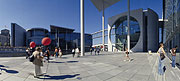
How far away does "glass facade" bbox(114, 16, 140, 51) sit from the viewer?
33938mm

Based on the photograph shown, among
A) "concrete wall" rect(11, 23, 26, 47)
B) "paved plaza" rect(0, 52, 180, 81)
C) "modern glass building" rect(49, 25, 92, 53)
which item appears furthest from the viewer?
"modern glass building" rect(49, 25, 92, 53)

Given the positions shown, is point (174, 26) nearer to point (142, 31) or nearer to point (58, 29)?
point (142, 31)

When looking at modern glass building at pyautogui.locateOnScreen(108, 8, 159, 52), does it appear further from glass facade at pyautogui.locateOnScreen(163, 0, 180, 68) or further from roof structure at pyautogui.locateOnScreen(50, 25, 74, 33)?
Answer: roof structure at pyautogui.locateOnScreen(50, 25, 74, 33)

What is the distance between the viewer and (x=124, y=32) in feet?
118

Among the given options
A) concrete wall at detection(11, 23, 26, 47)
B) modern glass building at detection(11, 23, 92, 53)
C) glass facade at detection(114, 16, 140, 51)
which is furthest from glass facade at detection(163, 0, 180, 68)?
concrete wall at detection(11, 23, 26, 47)

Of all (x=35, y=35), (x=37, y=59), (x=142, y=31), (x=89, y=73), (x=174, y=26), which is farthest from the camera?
(x=35, y=35)

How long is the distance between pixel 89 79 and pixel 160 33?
159 ft

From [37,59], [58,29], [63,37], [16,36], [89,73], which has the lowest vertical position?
[89,73]

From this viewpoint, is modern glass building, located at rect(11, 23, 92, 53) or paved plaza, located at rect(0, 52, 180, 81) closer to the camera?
paved plaza, located at rect(0, 52, 180, 81)

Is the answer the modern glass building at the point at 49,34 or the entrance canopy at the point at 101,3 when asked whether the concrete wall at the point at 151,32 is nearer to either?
the entrance canopy at the point at 101,3

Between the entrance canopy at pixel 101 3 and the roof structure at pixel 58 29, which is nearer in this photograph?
the entrance canopy at pixel 101 3

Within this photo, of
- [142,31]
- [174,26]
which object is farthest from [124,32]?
→ [174,26]

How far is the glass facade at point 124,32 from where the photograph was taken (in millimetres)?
33938

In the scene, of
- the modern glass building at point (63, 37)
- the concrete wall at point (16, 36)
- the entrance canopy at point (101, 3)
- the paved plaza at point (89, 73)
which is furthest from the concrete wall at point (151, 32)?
the concrete wall at point (16, 36)
